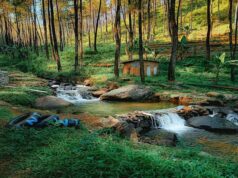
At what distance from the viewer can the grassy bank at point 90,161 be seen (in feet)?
18.2

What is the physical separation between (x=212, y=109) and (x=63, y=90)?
11.4m

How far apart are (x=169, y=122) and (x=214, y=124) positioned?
204 cm

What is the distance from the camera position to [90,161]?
19.4 feet

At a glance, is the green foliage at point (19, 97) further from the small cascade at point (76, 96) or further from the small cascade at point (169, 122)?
the small cascade at point (169, 122)

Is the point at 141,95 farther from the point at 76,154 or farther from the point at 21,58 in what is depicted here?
the point at 21,58

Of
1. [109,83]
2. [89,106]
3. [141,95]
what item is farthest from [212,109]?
[109,83]

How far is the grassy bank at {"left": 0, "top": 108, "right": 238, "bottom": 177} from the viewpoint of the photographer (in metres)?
5.56

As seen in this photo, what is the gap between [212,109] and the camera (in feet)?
52.5

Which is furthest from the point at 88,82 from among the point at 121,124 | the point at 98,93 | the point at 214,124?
the point at 121,124

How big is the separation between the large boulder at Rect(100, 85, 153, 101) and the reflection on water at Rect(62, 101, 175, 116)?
1.75ft

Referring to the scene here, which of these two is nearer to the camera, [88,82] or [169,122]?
[169,122]

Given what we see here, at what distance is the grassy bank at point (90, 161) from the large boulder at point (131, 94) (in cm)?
1139

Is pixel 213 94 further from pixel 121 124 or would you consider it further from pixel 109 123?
pixel 121 124

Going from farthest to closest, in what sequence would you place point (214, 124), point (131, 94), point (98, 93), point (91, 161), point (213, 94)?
point (98, 93) → point (131, 94) → point (213, 94) → point (214, 124) → point (91, 161)
